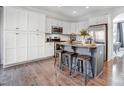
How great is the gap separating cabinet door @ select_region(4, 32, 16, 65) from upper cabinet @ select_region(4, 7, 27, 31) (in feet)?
0.93

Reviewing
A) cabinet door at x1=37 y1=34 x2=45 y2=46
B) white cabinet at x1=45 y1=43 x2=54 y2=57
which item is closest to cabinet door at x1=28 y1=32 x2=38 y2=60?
cabinet door at x1=37 y1=34 x2=45 y2=46

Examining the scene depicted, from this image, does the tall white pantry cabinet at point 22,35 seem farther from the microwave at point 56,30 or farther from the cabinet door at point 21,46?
the microwave at point 56,30

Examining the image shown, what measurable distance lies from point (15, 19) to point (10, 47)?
3.98 feet

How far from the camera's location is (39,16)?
5.82 metres

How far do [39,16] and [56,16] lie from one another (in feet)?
4.82

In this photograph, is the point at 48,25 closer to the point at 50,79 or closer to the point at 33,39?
the point at 33,39

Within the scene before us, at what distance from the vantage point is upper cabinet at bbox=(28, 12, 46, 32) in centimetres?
534

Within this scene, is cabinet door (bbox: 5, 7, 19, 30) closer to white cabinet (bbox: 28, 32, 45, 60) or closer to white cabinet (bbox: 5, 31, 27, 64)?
white cabinet (bbox: 5, 31, 27, 64)

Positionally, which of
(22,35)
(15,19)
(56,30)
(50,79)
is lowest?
(50,79)

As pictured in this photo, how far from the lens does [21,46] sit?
5008 mm

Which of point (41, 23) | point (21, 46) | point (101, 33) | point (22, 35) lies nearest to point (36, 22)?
point (41, 23)
